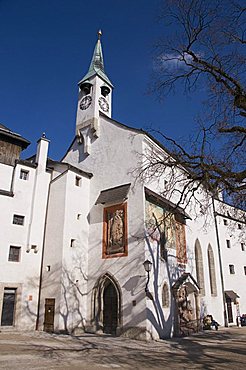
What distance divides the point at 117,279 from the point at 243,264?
67.7 feet

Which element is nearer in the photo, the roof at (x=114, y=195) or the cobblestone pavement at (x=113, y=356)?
the cobblestone pavement at (x=113, y=356)

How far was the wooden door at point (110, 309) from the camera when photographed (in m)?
18.5

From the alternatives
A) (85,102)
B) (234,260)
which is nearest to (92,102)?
(85,102)

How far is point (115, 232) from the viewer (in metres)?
19.8

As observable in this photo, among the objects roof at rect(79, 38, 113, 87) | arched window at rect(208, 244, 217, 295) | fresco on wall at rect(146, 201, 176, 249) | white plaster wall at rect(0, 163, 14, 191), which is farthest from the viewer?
arched window at rect(208, 244, 217, 295)

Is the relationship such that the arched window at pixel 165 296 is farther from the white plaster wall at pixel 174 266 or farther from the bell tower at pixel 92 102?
the bell tower at pixel 92 102

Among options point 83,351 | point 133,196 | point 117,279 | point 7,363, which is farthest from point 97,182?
point 7,363

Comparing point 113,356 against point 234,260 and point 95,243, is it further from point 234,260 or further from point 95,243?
point 234,260

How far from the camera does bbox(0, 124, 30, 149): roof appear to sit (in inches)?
882

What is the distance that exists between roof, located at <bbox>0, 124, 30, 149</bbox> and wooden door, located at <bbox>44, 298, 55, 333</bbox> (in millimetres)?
11471

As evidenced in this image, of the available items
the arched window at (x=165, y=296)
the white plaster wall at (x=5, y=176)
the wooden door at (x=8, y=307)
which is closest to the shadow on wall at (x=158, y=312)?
the arched window at (x=165, y=296)

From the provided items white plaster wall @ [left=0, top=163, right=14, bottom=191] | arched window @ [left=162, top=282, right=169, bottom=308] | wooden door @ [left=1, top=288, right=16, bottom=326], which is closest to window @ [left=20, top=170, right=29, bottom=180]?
white plaster wall @ [left=0, top=163, right=14, bottom=191]

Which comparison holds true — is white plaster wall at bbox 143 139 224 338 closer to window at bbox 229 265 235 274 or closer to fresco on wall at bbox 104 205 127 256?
fresco on wall at bbox 104 205 127 256

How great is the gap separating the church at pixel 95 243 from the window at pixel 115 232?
7cm
